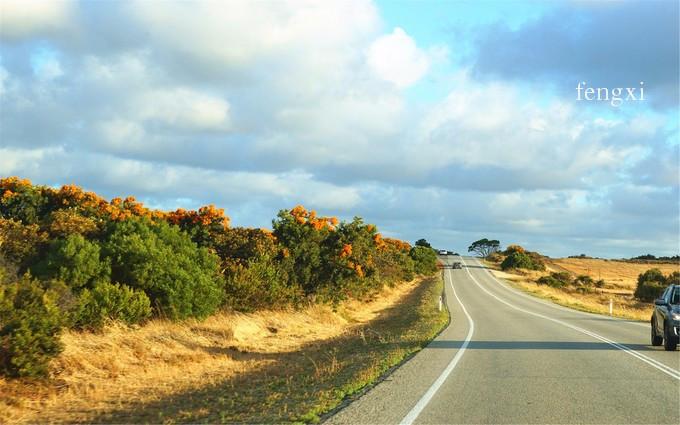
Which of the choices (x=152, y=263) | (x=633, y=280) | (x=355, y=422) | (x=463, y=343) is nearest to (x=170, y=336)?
(x=152, y=263)

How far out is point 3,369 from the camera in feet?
38.2

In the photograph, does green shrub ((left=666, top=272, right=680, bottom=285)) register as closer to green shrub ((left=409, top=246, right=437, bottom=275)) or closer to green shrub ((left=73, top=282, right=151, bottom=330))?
green shrub ((left=409, top=246, right=437, bottom=275))

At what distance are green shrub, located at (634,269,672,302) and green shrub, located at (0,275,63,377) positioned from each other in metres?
61.5

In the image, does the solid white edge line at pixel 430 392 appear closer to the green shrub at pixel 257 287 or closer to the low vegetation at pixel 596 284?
the green shrub at pixel 257 287

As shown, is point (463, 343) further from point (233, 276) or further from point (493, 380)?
point (233, 276)

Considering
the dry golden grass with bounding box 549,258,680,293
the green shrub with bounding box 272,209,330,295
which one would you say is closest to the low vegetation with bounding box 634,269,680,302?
the dry golden grass with bounding box 549,258,680,293

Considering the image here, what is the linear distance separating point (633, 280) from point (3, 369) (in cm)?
10532

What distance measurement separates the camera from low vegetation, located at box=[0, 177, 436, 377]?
40.5 feet

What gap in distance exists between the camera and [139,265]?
19.3m

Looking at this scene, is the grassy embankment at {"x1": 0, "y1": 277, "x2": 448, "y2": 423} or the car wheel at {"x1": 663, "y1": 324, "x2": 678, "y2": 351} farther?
the car wheel at {"x1": 663, "y1": 324, "x2": 678, "y2": 351}

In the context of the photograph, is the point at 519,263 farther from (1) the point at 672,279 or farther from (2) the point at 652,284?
(2) the point at 652,284

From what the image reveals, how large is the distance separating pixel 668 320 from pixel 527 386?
24.8ft

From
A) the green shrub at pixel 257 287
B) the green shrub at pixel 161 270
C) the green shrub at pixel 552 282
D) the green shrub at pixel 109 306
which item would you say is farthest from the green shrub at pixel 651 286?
the green shrub at pixel 109 306

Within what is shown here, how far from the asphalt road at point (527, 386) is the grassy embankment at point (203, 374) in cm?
82
